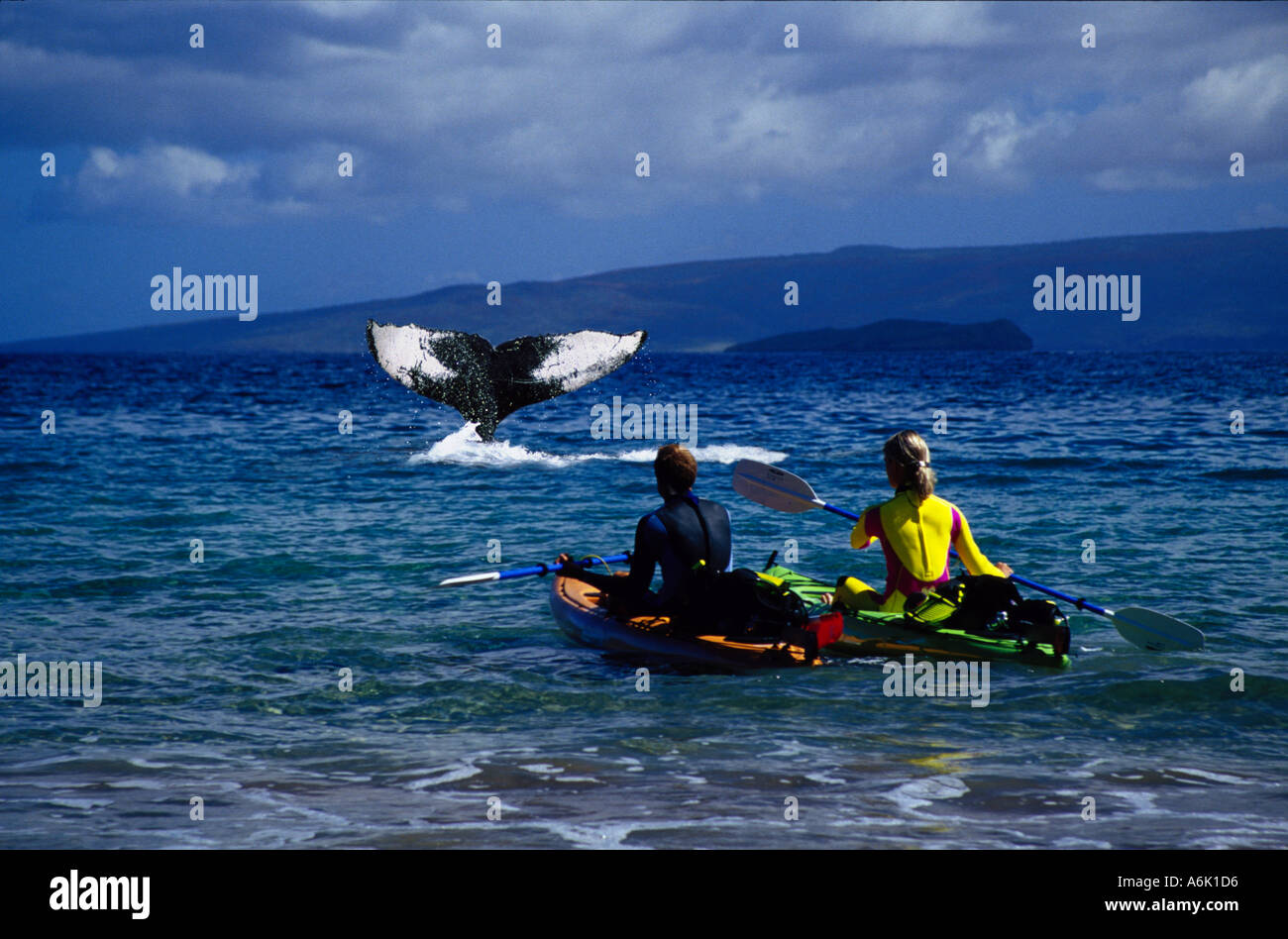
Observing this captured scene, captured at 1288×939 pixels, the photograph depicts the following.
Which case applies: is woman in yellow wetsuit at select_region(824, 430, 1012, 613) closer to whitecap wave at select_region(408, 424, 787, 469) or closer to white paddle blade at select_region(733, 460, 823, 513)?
white paddle blade at select_region(733, 460, 823, 513)

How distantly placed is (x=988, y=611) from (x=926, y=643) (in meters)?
0.52

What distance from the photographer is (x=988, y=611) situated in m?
8.92

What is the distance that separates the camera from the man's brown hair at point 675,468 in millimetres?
8719

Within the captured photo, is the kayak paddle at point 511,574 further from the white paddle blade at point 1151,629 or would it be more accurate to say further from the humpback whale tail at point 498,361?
the humpback whale tail at point 498,361

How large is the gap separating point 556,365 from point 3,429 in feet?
71.4

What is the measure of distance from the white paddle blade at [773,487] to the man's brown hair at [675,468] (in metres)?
2.46

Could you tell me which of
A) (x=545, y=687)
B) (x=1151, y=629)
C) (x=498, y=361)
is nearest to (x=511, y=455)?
(x=498, y=361)

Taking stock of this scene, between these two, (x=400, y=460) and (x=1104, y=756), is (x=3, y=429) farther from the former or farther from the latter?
(x=1104, y=756)

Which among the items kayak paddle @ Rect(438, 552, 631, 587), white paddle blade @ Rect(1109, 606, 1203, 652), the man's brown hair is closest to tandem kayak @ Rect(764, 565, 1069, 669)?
white paddle blade @ Rect(1109, 606, 1203, 652)

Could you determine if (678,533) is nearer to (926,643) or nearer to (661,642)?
(661,642)

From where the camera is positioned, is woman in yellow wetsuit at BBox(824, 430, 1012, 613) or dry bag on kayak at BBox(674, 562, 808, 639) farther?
dry bag on kayak at BBox(674, 562, 808, 639)

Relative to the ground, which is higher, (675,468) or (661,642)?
(675,468)

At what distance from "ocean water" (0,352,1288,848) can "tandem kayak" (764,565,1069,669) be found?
0.22 meters

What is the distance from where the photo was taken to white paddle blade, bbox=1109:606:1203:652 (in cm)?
937
